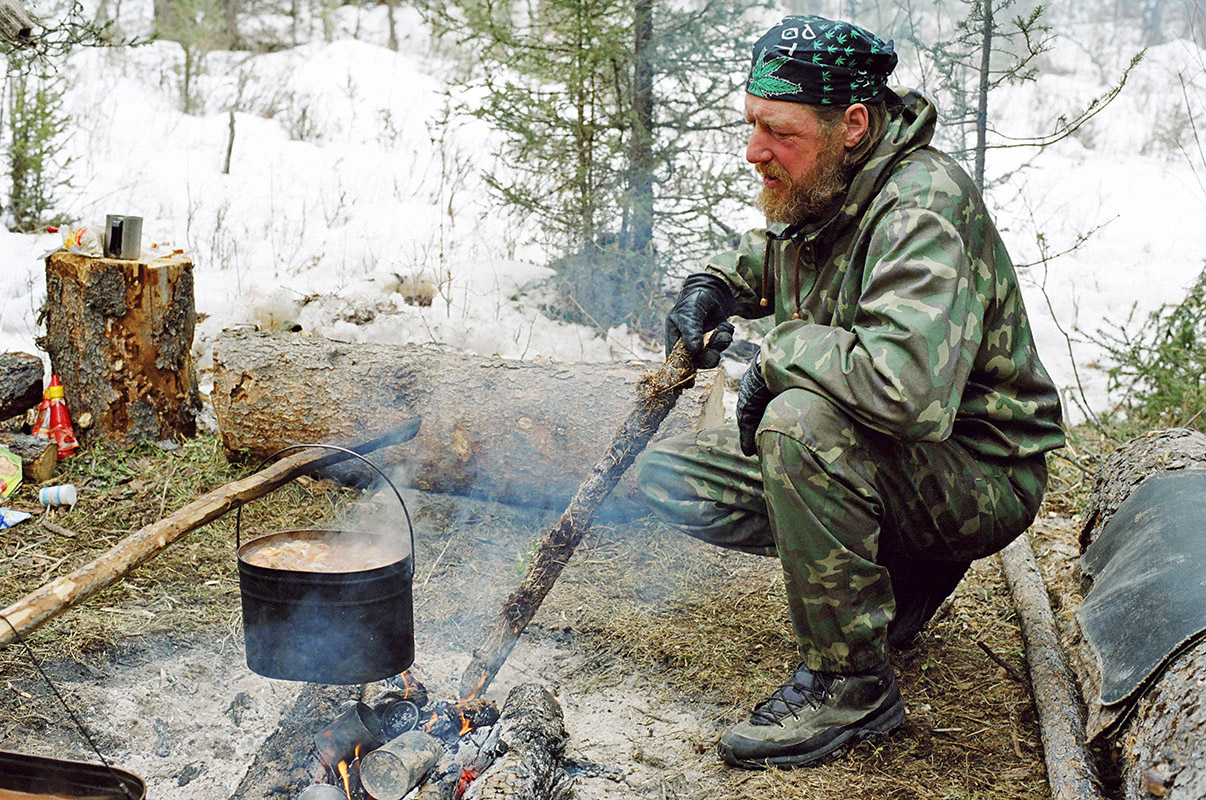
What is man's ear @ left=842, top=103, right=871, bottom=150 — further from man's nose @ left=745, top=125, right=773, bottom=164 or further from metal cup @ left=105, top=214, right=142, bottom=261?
metal cup @ left=105, top=214, right=142, bottom=261

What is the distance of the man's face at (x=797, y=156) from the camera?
9.35 ft

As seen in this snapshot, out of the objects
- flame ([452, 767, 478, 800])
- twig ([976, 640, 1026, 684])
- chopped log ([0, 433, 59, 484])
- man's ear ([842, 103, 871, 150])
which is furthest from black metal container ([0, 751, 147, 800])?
chopped log ([0, 433, 59, 484])

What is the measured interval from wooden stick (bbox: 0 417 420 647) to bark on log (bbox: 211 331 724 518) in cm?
127

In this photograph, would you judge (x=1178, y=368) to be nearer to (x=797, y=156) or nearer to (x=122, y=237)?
(x=797, y=156)

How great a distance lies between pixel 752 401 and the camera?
9.36 ft

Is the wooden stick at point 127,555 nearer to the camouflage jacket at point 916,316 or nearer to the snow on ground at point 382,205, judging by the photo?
the camouflage jacket at point 916,316

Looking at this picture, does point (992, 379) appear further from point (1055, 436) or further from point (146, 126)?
point (146, 126)

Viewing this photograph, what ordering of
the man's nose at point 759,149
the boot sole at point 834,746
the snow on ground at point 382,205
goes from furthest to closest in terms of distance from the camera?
the snow on ground at point 382,205
the man's nose at point 759,149
the boot sole at point 834,746

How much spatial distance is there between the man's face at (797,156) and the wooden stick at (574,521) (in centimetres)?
66

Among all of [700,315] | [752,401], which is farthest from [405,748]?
[700,315]

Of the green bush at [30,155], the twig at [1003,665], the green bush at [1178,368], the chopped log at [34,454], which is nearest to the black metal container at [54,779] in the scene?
the twig at [1003,665]

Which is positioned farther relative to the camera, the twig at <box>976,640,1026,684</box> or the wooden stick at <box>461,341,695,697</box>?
the twig at <box>976,640,1026,684</box>

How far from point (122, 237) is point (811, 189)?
3742 mm

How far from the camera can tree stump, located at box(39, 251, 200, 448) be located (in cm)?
482
